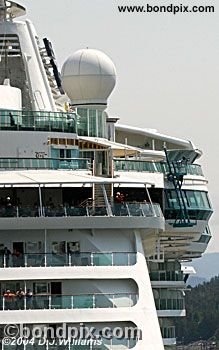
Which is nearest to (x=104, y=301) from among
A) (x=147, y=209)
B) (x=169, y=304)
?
(x=147, y=209)

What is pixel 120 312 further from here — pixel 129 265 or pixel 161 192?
pixel 161 192

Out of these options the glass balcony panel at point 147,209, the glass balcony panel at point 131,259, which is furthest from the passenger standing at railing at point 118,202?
the glass balcony panel at point 131,259

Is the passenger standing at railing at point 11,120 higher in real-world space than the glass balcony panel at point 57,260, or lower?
higher

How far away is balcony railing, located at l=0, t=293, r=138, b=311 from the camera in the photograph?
54.6 metres

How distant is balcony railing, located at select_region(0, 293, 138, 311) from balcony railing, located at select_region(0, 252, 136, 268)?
3.28 feet

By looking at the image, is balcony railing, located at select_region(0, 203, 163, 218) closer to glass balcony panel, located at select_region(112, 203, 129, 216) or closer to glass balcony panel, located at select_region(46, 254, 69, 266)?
glass balcony panel, located at select_region(112, 203, 129, 216)

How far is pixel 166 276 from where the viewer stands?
8038 centimetres

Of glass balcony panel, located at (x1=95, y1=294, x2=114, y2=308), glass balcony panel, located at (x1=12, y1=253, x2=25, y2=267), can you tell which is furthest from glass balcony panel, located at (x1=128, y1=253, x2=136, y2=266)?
glass balcony panel, located at (x1=12, y1=253, x2=25, y2=267)

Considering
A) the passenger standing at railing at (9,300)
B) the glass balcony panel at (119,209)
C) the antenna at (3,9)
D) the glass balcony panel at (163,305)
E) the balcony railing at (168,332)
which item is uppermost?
the antenna at (3,9)

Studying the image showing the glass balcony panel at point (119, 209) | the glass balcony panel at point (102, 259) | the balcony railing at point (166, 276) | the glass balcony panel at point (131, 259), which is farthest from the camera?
the balcony railing at point (166, 276)

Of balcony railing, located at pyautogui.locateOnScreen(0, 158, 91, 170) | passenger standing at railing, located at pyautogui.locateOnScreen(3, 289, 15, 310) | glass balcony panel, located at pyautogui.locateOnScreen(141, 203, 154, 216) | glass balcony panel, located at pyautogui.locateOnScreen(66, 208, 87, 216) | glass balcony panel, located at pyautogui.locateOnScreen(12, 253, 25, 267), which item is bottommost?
passenger standing at railing, located at pyautogui.locateOnScreen(3, 289, 15, 310)

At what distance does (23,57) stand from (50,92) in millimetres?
1856

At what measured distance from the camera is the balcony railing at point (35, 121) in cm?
6044

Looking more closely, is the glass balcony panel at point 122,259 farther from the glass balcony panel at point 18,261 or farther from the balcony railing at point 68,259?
the glass balcony panel at point 18,261
